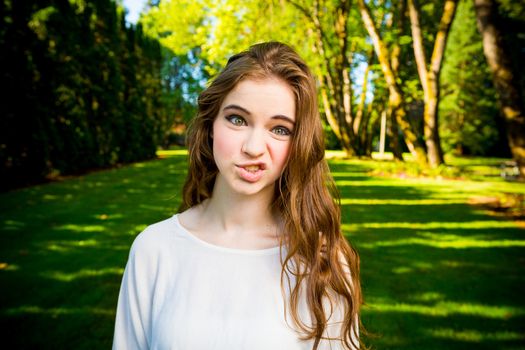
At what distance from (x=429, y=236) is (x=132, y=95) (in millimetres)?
18015

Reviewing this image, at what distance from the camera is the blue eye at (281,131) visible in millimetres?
1576

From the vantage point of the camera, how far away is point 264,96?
1.51 m

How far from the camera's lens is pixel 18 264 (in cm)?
520

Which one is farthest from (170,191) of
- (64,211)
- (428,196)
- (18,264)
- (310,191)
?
(310,191)

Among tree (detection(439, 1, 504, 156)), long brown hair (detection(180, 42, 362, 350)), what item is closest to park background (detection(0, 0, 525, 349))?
long brown hair (detection(180, 42, 362, 350))

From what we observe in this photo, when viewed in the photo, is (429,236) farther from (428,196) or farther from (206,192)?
(206,192)

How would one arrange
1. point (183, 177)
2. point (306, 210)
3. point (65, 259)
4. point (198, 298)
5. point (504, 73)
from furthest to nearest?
point (183, 177)
point (504, 73)
point (65, 259)
point (306, 210)
point (198, 298)

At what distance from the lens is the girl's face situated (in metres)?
1.51

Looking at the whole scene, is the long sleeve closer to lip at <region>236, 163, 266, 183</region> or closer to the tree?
lip at <region>236, 163, 266, 183</region>

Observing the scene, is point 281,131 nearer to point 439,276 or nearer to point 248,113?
point 248,113

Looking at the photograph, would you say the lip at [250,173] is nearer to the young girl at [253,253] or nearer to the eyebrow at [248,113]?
the young girl at [253,253]

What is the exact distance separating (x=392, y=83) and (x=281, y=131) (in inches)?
555

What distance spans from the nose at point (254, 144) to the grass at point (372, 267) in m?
1.11

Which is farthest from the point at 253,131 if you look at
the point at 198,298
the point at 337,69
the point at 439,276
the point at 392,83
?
the point at 337,69
